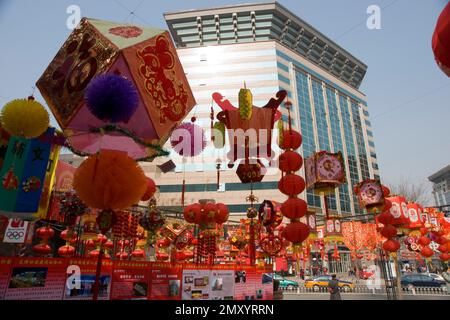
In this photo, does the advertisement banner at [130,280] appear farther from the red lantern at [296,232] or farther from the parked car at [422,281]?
the parked car at [422,281]

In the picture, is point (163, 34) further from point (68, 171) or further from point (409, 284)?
point (409, 284)

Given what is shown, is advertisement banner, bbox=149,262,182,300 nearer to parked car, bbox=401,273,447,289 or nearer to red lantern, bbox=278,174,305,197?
red lantern, bbox=278,174,305,197

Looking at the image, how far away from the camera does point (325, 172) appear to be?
746cm

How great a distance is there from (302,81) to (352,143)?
15.9m

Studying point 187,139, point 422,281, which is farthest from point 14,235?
point 422,281

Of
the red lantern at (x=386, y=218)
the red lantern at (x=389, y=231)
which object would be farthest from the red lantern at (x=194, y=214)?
the red lantern at (x=389, y=231)

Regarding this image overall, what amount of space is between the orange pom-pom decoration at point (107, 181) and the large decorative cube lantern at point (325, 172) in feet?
16.9

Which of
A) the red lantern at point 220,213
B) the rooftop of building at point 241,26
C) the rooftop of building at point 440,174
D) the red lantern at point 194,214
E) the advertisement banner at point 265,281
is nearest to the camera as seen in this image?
the red lantern at point 194,214

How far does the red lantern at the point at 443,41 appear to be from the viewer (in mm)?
2436

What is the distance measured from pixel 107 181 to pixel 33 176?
257 centimetres

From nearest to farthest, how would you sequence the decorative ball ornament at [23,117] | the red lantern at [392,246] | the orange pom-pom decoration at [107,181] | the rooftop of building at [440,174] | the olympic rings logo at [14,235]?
the orange pom-pom decoration at [107,181], the decorative ball ornament at [23,117], the olympic rings logo at [14,235], the red lantern at [392,246], the rooftop of building at [440,174]

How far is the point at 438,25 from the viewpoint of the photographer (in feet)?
8.29

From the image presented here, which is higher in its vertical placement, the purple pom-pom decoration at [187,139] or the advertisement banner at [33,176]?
the purple pom-pom decoration at [187,139]

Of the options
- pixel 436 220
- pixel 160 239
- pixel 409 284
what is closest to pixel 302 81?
pixel 409 284
